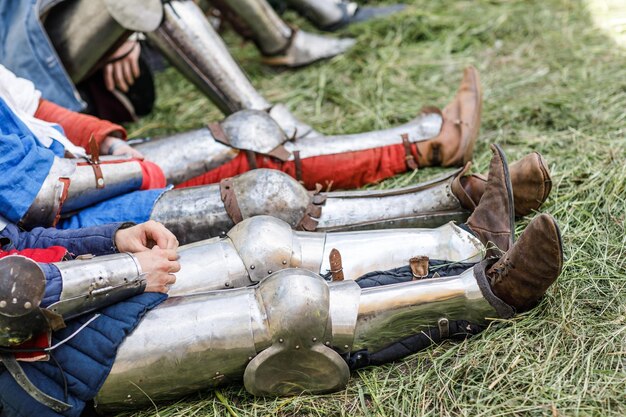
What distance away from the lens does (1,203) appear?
2547mm

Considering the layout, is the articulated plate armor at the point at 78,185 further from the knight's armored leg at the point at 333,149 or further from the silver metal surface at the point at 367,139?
the silver metal surface at the point at 367,139

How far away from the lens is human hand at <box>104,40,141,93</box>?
3943 millimetres

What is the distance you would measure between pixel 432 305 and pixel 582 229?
835mm

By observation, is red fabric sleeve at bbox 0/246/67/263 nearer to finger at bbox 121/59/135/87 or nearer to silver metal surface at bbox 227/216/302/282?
silver metal surface at bbox 227/216/302/282

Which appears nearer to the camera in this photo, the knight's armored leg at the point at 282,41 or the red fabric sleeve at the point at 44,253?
the red fabric sleeve at the point at 44,253

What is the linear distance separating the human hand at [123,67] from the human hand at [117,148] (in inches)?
32.3

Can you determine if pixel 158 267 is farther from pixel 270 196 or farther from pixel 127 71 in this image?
pixel 127 71

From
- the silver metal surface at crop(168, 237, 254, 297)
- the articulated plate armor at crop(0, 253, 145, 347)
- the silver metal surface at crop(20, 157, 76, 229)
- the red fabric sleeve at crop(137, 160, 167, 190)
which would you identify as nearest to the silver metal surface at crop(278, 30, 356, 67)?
the red fabric sleeve at crop(137, 160, 167, 190)

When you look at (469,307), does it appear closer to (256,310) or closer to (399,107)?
(256,310)

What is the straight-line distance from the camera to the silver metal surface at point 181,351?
223 centimetres

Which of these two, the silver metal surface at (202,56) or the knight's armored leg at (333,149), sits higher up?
the silver metal surface at (202,56)

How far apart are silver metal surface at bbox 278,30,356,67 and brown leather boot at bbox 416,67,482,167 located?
4.79ft

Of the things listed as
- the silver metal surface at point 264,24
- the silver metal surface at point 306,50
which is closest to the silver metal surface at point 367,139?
the silver metal surface at point 264,24

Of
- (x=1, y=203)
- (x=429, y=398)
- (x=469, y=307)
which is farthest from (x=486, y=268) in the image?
(x=1, y=203)
